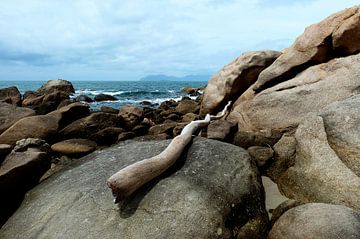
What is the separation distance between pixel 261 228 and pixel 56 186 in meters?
2.71

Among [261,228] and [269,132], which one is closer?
[261,228]

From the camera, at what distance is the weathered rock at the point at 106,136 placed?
8516mm

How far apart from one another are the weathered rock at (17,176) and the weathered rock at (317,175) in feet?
11.8

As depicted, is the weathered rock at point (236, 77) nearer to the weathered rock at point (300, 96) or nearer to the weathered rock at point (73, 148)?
the weathered rock at point (300, 96)

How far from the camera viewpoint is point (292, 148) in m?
5.15

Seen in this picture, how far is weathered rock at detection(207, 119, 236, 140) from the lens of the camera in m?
6.46

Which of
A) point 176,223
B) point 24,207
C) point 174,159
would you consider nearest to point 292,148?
point 174,159

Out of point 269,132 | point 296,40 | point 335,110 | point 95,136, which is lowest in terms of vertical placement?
point 95,136

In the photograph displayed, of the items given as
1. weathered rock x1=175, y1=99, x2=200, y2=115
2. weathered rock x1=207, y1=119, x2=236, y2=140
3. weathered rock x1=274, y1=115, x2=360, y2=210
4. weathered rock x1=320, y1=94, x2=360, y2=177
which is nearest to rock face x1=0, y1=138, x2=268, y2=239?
weathered rock x1=274, y1=115, x2=360, y2=210

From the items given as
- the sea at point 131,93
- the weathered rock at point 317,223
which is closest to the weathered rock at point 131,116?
the weathered rock at point 317,223

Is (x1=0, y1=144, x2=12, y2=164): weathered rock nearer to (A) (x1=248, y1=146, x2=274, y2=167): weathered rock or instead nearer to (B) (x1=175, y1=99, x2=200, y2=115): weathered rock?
(A) (x1=248, y1=146, x2=274, y2=167): weathered rock

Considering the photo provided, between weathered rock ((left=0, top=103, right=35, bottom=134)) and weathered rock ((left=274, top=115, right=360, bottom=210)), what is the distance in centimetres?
703

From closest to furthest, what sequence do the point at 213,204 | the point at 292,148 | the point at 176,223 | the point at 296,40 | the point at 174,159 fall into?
the point at 176,223, the point at 213,204, the point at 174,159, the point at 292,148, the point at 296,40

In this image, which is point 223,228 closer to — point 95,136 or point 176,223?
point 176,223
